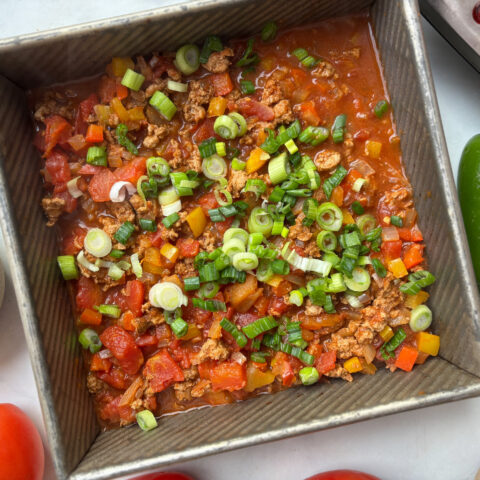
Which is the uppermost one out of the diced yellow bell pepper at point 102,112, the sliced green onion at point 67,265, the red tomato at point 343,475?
the diced yellow bell pepper at point 102,112

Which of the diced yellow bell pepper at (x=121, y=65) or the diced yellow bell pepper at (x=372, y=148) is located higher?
the diced yellow bell pepper at (x=121, y=65)

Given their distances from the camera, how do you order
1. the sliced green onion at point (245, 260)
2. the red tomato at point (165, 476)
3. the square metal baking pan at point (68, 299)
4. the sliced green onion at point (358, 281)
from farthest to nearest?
the red tomato at point (165, 476), the sliced green onion at point (358, 281), the sliced green onion at point (245, 260), the square metal baking pan at point (68, 299)

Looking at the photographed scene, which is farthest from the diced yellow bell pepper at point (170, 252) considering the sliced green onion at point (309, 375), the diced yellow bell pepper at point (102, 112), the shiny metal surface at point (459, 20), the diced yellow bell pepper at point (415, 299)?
the shiny metal surface at point (459, 20)

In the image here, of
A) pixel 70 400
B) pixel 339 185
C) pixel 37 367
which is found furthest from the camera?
pixel 339 185

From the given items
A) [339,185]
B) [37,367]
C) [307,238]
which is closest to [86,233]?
[37,367]

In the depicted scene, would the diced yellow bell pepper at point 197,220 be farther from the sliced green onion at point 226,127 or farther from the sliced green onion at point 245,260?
the sliced green onion at point 226,127

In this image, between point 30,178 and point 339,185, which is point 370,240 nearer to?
point 339,185
